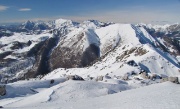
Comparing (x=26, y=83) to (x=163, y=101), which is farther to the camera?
(x=26, y=83)

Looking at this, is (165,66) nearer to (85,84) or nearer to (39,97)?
(85,84)

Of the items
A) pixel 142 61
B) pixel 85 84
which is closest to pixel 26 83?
pixel 85 84

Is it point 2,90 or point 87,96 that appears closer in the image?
point 87,96

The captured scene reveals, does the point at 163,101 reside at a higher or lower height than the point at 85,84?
higher

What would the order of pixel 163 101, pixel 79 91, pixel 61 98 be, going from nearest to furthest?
pixel 163 101, pixel 61 98, pixel 79 91

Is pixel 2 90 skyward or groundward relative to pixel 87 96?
groundward

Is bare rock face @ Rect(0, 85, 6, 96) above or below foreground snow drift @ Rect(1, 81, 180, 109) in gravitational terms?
below

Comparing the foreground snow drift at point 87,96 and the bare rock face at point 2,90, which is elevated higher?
the foreground snow drift at point 87,96

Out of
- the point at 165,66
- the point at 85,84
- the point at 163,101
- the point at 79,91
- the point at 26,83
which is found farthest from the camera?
the point at 165,66

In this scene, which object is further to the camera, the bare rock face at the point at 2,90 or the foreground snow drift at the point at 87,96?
the bare rock face at the point at 2,90

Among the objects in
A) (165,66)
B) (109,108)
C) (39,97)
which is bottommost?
(165,66)

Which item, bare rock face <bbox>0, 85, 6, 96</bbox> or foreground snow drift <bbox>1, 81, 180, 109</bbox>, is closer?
foreground snow drift <bbox>1, 81, 180, 109</bbox>
